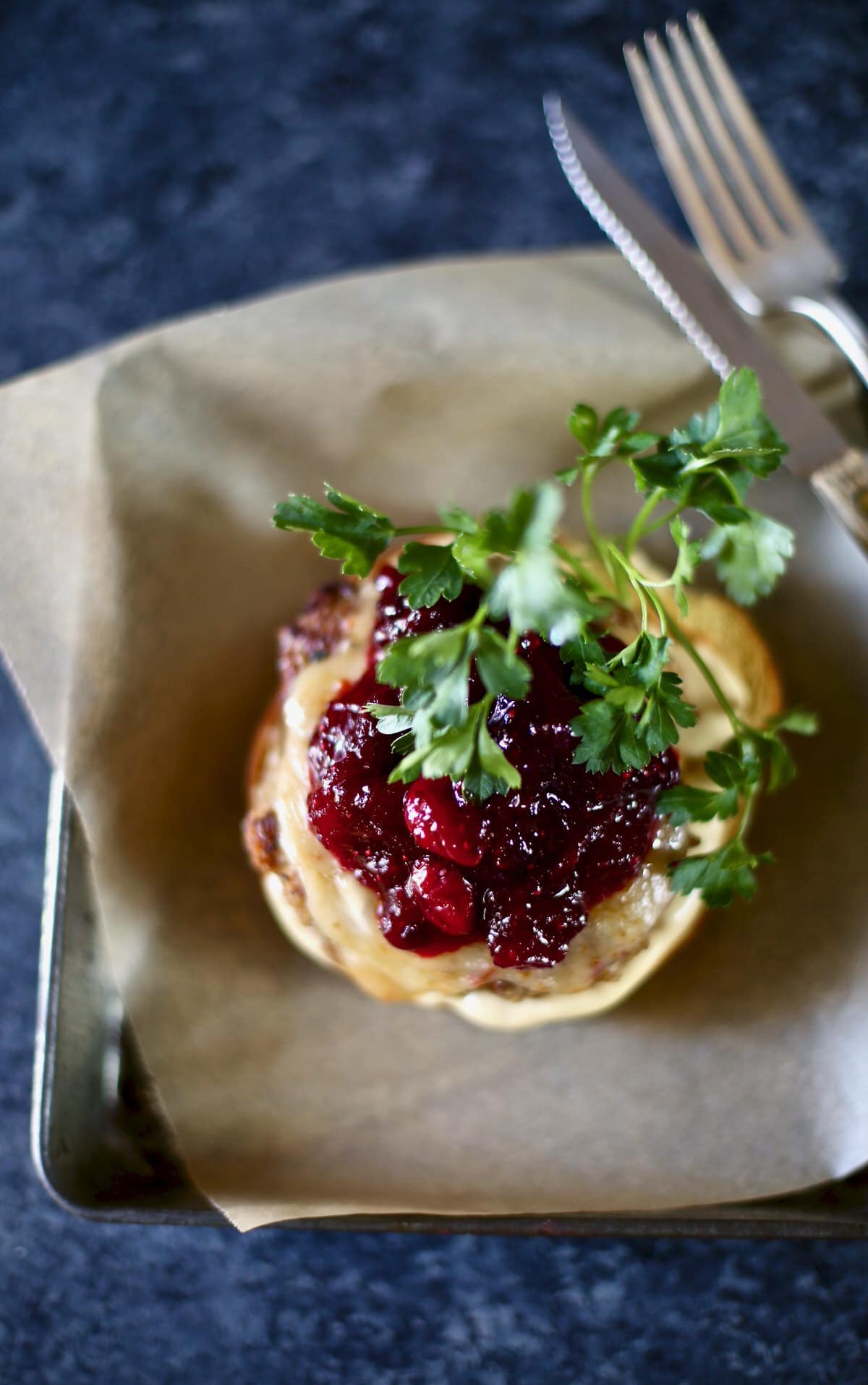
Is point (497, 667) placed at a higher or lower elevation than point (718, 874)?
higher

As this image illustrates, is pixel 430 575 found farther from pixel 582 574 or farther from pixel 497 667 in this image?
pixel 582 574

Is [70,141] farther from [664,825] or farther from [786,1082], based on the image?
[786,1082]

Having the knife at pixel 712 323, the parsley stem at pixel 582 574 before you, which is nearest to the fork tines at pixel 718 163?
the knife at pixel 712 323

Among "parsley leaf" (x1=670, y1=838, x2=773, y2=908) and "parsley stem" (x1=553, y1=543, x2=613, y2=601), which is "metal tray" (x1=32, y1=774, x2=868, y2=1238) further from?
"parsley stem" (x1=553, y1=543, x2=613, y2=601)

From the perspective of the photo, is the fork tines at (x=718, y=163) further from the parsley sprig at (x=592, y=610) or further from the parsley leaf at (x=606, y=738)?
the parsley leaf at (x=606, y=738)

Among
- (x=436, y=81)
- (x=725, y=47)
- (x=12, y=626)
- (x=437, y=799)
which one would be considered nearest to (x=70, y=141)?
(x=436, y=81)

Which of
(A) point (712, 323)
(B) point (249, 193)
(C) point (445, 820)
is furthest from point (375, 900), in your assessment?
(B) point (249, 193)
